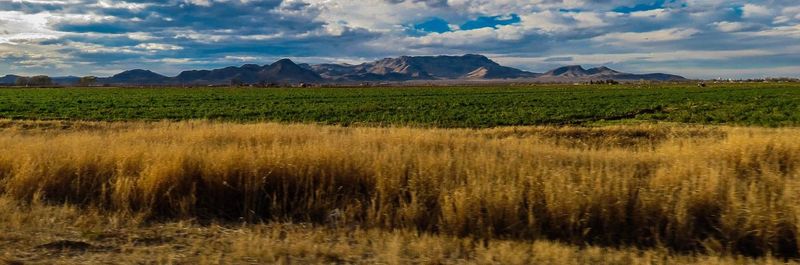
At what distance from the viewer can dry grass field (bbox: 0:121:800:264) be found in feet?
17.7

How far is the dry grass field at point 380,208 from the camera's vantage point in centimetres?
539

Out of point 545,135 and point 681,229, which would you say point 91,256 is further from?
point 545,135

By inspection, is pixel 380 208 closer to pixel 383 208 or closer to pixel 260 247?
pixel 383 208

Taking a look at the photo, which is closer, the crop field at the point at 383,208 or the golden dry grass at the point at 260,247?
the golden dry grass at the point at 260,247

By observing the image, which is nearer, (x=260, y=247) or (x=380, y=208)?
(x=260, y=247)

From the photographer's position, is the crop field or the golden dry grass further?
the crop field

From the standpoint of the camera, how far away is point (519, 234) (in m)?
6.17

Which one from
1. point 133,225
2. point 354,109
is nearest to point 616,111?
point 354,109

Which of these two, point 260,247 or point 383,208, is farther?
point 383,208

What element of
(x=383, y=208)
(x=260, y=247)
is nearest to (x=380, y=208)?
(x=383, y=208)

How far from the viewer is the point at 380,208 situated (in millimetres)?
6656

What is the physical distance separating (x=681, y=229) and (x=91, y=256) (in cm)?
570

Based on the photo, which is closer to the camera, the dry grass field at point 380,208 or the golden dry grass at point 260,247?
the golden dry grass at point 260,247

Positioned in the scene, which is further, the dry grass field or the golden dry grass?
the dry grass field
